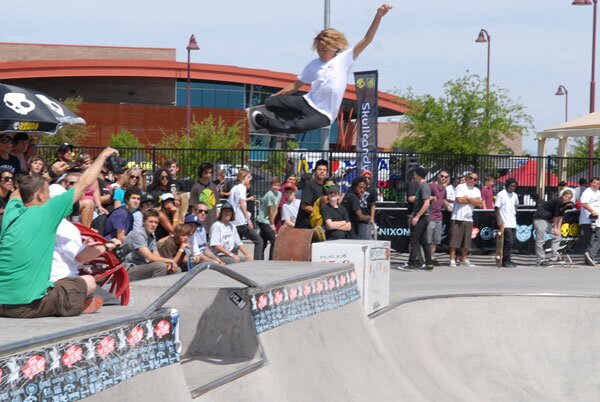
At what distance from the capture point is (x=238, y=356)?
Answer: 655cm

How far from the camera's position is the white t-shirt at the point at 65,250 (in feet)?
19.8

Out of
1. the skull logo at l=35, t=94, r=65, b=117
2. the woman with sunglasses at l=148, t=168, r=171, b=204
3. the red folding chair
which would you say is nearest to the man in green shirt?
the red folding chair

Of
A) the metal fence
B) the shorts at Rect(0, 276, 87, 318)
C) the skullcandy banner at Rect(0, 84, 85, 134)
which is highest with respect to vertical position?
the skullcandy banner at Rect(0, 84, 85, 134)

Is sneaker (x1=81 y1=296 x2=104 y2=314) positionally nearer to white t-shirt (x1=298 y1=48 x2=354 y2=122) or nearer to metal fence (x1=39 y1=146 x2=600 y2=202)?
white t-shirt (x1=298 y1=48 x2=354 y2=122)

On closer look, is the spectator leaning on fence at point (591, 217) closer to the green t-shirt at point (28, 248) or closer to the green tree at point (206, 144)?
the green tree at point (206, 144)

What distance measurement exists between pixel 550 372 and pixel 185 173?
14506 millimetres

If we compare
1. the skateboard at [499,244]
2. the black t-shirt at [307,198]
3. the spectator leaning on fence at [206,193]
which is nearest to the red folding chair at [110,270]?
the black t-shirt at [307,198]

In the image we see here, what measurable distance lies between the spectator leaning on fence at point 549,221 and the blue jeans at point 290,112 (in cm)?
1108

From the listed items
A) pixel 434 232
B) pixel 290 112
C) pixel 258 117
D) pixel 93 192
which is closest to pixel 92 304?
pixel 258 117

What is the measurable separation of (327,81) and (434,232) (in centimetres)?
958

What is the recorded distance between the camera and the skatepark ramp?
20.3ft

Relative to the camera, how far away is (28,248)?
5.30m

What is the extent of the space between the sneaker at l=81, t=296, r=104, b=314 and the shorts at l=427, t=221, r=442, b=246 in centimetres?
1008

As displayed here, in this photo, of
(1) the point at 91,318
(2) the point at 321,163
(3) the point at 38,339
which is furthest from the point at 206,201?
(3) the point at 38,339
